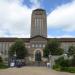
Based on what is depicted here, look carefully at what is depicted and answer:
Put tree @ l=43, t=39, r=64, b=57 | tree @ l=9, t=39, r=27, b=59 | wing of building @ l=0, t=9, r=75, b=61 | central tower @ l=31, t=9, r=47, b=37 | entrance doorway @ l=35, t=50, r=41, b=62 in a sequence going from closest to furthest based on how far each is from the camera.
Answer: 1. tree @ l=43, t=39, r=64, b=57
2. tree @ l=9, t=39, r=27, b=59
3. entrance doorway @ l=35, t=50, r=41, b=62
4. wing of building @ l=0, t=9, r=75, b=61
5. central tower @ l=31, t=9, r=47, b=37

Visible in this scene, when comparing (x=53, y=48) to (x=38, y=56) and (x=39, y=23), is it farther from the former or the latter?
(x=39, y=23)

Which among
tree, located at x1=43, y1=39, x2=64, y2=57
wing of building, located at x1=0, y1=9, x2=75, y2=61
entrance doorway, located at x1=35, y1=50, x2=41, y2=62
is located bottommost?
entrance doorway, located at x1=35, y1=50, x2=41, y2=62

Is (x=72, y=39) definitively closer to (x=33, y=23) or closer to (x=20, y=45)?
(x=33, y=23)

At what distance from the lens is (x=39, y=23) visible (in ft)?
393

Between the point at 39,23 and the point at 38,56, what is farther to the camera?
the point at 39,23

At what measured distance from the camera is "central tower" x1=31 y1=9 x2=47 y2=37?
11856cm

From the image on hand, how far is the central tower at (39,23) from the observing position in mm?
→ 118562

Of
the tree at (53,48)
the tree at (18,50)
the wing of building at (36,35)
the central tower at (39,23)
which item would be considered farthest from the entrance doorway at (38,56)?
the tree at (18,50)

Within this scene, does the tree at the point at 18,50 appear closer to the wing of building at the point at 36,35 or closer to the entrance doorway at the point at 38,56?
the entrance doorway at the point at 38,56

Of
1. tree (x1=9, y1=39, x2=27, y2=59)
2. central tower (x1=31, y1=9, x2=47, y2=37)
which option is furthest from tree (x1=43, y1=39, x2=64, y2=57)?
central tower (x1=31, y1=9, x2=47, y2=37)

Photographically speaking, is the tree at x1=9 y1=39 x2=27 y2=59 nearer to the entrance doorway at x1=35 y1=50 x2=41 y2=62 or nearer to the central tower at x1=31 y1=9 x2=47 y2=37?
the entrance doorway at x1=35 y1=50 x2=41 y2=62

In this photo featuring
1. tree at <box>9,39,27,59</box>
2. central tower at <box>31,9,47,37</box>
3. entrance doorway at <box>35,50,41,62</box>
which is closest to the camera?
tree at <box>9,39,27,59</box>

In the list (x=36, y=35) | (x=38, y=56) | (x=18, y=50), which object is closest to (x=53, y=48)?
(x=18, y=50)

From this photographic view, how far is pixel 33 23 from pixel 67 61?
7762 cm
